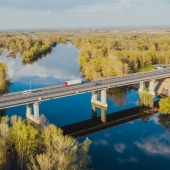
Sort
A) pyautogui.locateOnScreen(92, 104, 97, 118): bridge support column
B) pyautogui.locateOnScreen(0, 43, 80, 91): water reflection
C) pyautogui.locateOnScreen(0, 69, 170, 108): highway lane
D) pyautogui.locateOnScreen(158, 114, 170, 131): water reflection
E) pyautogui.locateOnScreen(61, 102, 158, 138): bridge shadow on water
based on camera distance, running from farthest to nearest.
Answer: pyautogui.locateOnScreen(0, 43, 80, 91): water reflection → pyautogui.locateOnScreen(92, 104, 97, 118): bridge support column → pyautogui.locateOnScreen(158, 114, 170, 131): water reflection → pyautogui.locateOnScreen(61, 102, 158, 138): bridge shadow on water → pyautogui.locateOnScreen(0, 69, 170, 108): highway lane

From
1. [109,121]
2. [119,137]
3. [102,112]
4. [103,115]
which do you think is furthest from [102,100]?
[119,137]

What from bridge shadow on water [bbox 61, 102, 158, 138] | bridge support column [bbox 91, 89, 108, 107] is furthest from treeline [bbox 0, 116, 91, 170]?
bridge support column [bbox 91, 89, 108, 107]

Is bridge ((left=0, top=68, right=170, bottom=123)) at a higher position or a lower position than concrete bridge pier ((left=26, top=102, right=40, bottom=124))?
higher

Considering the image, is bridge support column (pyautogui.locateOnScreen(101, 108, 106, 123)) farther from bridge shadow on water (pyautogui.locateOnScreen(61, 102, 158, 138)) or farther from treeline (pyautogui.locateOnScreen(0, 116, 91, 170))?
treeline (pyautogui.locateOnScreen(0, 116, 91, 170))

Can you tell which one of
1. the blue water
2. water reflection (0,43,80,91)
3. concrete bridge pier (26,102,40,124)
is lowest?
the blue water

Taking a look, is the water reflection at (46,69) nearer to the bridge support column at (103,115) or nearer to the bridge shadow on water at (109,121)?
the bridge support column at (103,115)

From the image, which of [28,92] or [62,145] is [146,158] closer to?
[62,145]

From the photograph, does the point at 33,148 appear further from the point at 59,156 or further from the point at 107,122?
the point at 107,122
